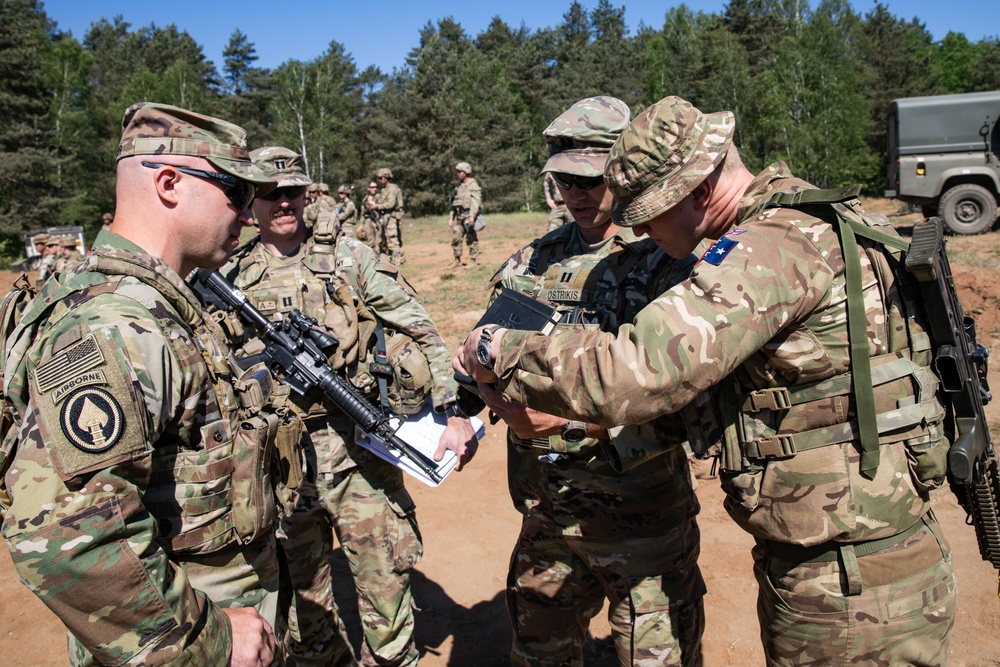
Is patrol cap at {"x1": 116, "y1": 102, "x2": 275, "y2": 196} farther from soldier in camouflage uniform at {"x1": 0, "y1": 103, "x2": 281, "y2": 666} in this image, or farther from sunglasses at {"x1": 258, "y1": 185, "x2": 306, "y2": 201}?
sunglasses at {"x1": 258, "y1": 185, "x2": 306, "y2": 201}

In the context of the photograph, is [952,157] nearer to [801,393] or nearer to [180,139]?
[801,393]

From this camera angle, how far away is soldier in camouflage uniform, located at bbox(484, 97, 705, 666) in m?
2.49

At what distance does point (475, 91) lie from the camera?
44.2 meters

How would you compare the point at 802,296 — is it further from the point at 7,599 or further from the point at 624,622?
the point at 7,599

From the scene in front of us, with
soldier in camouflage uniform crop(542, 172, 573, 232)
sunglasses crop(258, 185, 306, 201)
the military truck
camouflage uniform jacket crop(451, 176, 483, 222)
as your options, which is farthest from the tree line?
sunglasses crop(258, 185, 306, 201)

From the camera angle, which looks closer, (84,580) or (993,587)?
(84,580)

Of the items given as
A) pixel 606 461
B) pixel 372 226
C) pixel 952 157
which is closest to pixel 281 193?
pixel 606 461

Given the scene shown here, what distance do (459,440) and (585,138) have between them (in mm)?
1468

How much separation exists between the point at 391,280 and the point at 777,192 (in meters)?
2.09

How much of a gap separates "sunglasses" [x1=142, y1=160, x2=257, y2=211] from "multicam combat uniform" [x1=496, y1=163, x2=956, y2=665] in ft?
3.02

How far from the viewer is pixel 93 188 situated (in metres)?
33.1

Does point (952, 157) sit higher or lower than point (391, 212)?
higher

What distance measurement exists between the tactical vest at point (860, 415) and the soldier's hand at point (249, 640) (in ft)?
4.56

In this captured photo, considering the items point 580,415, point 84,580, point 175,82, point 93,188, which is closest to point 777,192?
point 580,415
